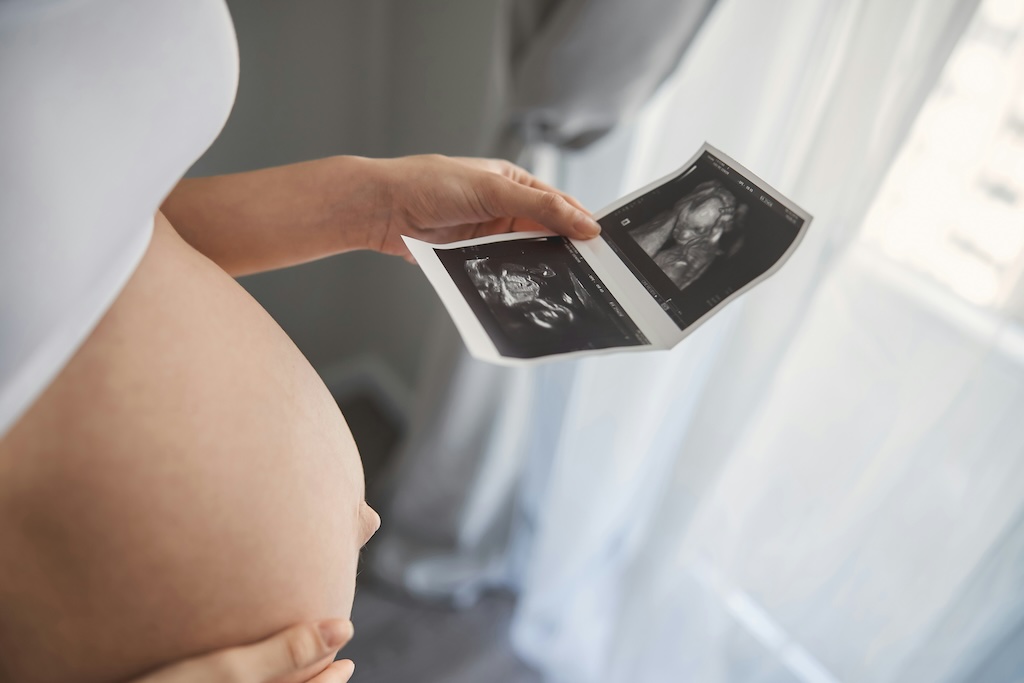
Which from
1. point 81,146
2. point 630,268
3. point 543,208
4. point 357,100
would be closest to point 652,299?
point 630,268

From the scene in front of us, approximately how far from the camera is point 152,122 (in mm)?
447

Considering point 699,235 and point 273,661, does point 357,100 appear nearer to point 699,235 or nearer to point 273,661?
point 699,235

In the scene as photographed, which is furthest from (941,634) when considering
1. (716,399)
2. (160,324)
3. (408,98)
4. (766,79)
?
(408,98)

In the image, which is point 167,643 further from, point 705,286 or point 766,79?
point 766,79

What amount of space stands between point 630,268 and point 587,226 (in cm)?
6

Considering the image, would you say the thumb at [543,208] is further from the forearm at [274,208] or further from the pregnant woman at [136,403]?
the pregnant woman at [136,403]

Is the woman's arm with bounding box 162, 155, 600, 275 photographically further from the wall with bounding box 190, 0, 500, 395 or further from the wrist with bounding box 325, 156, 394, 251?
the wall with bounding box 190, 0, 500, 395

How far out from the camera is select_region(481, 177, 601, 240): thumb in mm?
693

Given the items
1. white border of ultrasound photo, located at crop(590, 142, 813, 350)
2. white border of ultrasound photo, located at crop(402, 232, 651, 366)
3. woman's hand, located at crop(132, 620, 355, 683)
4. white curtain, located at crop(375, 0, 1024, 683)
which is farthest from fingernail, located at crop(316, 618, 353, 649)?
white curtain, located at crop(375, 0, 1024, 683)

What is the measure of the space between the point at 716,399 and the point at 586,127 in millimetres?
529

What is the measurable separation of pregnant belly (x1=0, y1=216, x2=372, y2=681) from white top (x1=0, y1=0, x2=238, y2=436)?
4 cm

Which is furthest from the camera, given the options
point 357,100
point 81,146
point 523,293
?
point 357,100

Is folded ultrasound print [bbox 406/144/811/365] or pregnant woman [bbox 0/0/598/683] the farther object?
folded ultrasound print [bbox 406/144/811/365]

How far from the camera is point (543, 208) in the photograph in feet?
2.29
